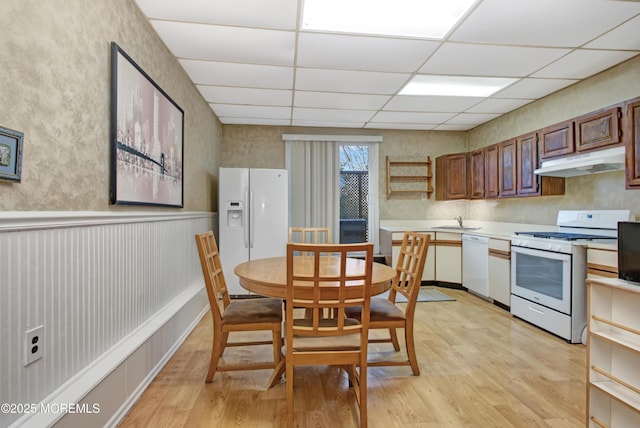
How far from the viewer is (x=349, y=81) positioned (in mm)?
3207

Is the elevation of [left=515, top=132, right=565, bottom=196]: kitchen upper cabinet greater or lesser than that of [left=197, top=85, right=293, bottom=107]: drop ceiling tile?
lesser

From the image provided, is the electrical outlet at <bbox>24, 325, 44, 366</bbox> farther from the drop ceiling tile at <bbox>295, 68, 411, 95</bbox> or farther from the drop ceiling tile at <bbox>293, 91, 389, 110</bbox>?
the drop ceiling tile at <bbox>293, 91, 389, 110</bbox>

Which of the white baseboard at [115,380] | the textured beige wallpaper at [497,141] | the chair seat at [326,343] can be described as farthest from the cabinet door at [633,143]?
the white baseboard at [115,380]

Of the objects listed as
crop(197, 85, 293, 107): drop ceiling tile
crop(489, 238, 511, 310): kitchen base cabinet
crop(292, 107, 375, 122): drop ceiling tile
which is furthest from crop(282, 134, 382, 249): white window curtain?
crop(489, 238, 511, 310): kitchen base cabinet

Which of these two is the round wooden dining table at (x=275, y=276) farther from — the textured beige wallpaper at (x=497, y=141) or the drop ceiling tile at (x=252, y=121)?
the drop ceiling tile at (x=252, y=121)

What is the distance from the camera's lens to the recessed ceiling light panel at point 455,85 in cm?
320

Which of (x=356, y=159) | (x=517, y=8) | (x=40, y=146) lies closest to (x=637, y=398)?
(x=517, y=8)

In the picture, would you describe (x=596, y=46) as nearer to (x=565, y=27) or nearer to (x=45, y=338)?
(x=565, y=27)

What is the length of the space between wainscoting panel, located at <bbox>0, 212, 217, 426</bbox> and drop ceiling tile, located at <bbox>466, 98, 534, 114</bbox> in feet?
12.5

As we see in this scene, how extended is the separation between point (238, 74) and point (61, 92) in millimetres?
1913

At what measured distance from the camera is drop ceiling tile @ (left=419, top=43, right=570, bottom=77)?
2.59 metres

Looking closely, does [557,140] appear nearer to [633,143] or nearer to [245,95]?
[633,143]

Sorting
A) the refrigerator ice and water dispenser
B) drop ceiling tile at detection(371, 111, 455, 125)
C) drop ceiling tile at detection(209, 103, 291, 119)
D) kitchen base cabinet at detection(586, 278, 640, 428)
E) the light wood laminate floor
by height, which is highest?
drop ceiling tile at detection(371, 111, 455, 125)

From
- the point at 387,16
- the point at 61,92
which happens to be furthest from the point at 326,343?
the point at 387,16
